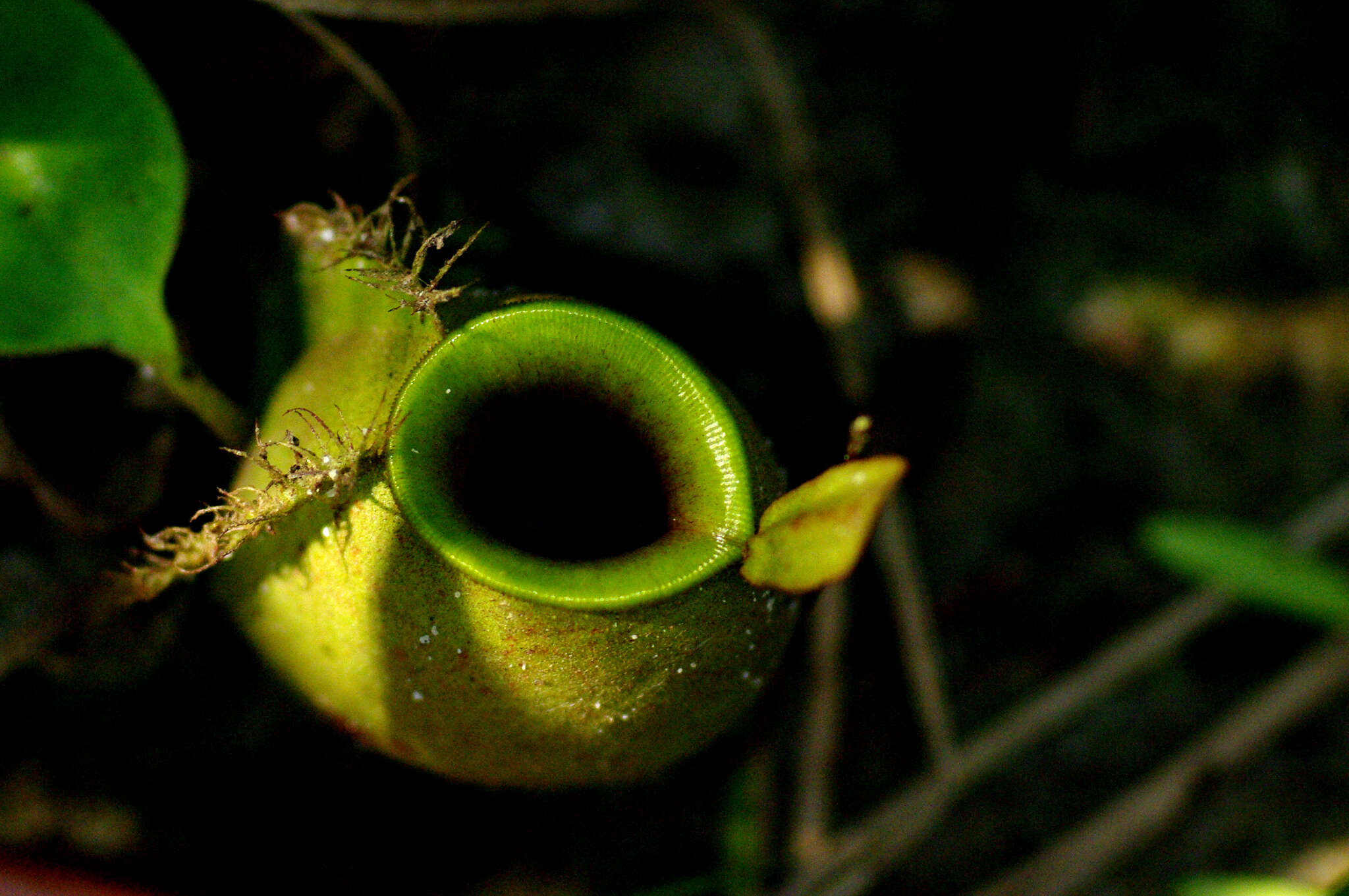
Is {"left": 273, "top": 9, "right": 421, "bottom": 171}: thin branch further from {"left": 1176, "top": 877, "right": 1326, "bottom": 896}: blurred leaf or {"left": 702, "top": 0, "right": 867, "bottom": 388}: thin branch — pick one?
{"left": 1176, "top": 877, "right": 1326, "bottom": 896}: blurred leaf

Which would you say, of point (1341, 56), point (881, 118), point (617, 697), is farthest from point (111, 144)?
point (1341, 56)

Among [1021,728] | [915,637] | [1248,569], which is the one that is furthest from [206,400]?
[1248,569]

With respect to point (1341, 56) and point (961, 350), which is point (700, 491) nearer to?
point (961, 350)

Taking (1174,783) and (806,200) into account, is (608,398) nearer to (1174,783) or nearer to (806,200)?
(806,200)

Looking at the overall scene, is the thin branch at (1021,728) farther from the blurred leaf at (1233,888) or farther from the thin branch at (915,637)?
the blurred leaf at (1233,888)

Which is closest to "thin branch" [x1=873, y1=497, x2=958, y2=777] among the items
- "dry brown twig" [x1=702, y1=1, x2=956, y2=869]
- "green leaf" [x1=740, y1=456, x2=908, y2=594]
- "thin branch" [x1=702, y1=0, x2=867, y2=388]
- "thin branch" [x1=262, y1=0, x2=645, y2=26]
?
"dry brown twig" [x1=702, y1=1, x2=956, y2=869]

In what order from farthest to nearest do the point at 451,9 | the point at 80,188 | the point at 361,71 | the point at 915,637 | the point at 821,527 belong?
the point at 915,637 < the point at 451,9 < the point at 361,71 < the point at 80,188 < the point at 821,527

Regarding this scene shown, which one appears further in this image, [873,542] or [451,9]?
[873,542]

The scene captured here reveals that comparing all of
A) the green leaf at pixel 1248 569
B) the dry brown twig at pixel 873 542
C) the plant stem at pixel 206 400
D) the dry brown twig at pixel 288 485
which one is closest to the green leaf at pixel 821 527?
the dry brown twig at pixel 288 485
